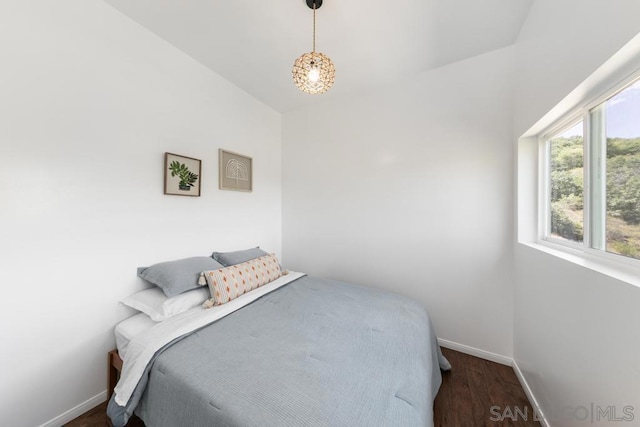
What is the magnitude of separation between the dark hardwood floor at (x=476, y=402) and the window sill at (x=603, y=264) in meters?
1.10

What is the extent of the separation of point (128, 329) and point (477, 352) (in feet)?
9.36

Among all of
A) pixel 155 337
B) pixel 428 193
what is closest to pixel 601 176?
pixel 428 193

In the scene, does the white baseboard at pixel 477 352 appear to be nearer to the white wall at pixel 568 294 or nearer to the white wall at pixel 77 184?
the white wall at pixel 568 294

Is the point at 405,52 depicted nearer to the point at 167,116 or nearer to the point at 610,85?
the point at 610,85

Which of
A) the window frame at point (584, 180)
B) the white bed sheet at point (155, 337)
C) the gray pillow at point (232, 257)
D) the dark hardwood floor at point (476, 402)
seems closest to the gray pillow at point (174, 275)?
the white bed sheet at point (155, 337)

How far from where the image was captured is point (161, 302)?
5.22ft

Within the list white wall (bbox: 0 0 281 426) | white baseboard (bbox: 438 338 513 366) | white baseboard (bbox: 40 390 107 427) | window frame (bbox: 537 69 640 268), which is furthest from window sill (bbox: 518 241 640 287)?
white baseboard (bbox: 40 390 107 427)

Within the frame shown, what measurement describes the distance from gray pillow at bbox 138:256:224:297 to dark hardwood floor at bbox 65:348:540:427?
810 millimetres

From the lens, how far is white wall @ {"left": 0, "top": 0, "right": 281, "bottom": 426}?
49.1 inches

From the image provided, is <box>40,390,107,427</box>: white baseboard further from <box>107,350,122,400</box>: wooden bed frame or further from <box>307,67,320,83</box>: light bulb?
<box>307,67,320,83</box>: light bulb

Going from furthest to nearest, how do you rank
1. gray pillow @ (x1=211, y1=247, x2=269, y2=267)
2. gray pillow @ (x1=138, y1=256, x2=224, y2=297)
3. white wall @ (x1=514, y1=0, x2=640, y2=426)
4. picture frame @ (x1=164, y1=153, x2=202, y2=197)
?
gray pillow @ (x1=211, y1=247, x2=269, y2=267) < picture frame @ (x1=164, y1=153, x2=202, y2=197) < gray pillow @ (x1=138, y1=256, x2=224, y2=297) < white wall @ (x1=514, y1=0, x2=640, y2=426)

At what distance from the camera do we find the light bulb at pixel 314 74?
1.39 metres

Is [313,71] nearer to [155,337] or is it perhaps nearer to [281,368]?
[281,368]

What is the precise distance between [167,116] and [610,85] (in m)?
2.81
